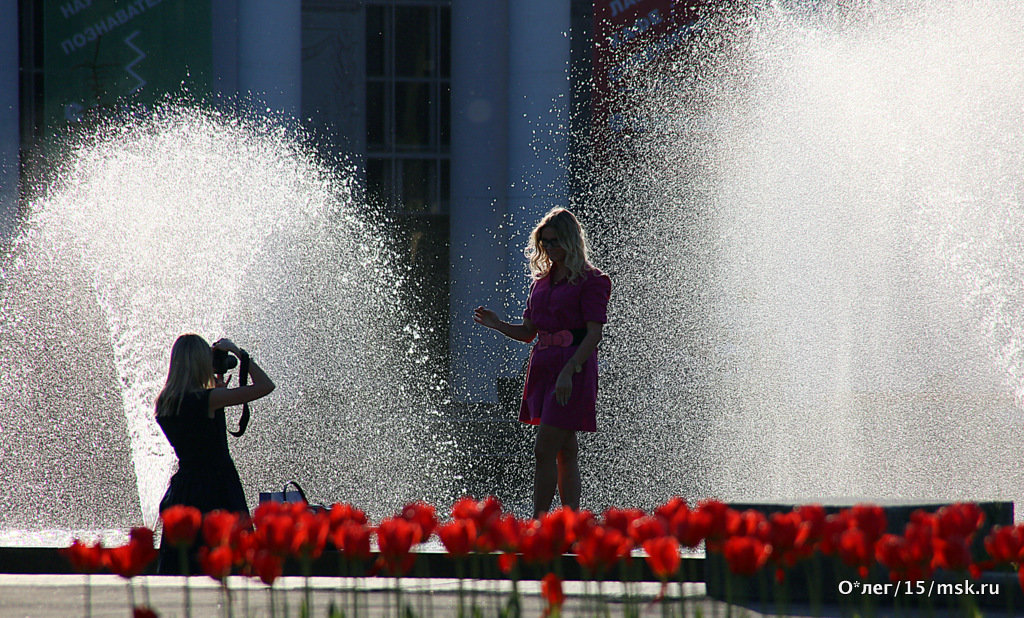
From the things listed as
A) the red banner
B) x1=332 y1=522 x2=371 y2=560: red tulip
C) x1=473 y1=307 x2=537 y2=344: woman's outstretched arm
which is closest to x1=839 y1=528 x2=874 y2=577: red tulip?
x1=332 y1=522 x2=371 y2=560: red tulip

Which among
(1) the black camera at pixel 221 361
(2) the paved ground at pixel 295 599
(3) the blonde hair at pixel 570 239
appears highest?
(3) the blonde hair at pixel 570 239

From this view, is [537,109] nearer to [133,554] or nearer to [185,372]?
[185,372]

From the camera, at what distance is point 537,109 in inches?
751

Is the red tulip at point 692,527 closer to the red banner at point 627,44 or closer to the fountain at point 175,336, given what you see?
the fountain at point 175,336

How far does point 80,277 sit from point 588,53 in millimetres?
12040

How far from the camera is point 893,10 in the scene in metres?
12.1

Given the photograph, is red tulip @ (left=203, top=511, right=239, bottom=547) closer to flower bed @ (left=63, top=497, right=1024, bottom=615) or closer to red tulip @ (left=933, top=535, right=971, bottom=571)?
flower bed @ (left=63, top=497, right=1024, bottom=615)

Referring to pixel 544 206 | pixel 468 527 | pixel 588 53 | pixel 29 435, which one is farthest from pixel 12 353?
pixel 588 53

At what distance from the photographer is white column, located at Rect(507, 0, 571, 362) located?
18.9 metres

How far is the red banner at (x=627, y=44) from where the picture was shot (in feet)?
57.4

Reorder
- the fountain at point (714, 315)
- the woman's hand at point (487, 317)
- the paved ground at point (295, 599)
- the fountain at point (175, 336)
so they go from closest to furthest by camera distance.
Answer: the paved ground at point (295, 599) → the woman's hand at point (487, 317) → the fountain at point (175, 336) → the fountain at point (714, 315)

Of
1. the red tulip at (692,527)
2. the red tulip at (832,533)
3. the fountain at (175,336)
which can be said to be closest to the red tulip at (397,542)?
the red tulip at (692,527)

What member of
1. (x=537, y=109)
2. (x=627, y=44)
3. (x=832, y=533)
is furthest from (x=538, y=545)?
(x=537, y=109)

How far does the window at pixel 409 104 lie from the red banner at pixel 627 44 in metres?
4.14
